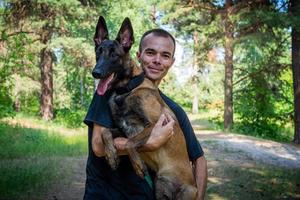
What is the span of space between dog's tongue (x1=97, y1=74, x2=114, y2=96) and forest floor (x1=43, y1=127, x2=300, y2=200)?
15.9 ft

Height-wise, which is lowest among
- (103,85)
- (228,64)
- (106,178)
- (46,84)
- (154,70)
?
(106,178)

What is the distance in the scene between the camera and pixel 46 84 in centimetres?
2122

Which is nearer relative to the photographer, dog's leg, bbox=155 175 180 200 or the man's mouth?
dog's leg, bbox=155 175 180 200

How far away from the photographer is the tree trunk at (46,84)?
68.5ft

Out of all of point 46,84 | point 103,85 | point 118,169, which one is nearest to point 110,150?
point 118,169

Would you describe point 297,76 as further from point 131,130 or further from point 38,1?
point 131,130

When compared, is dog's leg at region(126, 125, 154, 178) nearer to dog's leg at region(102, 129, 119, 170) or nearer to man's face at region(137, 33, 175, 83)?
dog's leg at region(102, 129, 119, 170)

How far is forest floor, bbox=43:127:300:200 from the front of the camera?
26.0ft

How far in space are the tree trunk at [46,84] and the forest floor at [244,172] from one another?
31.6ft

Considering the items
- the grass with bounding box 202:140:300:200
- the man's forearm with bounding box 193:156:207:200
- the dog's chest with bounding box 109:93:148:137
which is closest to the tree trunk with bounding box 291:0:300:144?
the grass with bounding box 202:140:300:200

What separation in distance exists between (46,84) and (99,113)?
18957 millimetres

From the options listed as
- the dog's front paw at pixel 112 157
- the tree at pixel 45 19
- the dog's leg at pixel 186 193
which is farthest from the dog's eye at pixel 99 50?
the tree at pixel 45 19

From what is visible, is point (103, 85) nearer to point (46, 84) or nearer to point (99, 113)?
point (99, 113)

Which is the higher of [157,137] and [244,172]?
[157,137]
